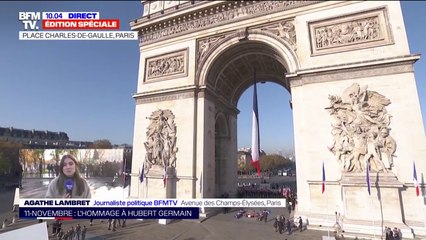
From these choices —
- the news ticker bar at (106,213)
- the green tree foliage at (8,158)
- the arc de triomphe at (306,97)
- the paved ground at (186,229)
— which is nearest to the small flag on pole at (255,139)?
the arc de triomphe at (306,97)

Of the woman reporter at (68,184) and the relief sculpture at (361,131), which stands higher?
the relief sculpture at (361,131)

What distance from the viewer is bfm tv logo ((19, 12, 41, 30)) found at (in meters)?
12.1

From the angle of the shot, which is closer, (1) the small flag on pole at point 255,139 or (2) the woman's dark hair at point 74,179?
(2) the woman's dark hair at point 74,179

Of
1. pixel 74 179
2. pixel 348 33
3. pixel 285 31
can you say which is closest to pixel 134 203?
pixel 74 179

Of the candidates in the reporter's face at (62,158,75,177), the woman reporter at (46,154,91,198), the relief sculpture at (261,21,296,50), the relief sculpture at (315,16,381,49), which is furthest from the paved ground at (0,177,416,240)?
the relief sculpture at (261,21,296,50)

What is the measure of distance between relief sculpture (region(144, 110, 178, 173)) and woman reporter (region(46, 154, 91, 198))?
13.3 ft

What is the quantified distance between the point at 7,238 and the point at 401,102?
54.3ft

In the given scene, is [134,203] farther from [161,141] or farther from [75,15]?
[75,15]

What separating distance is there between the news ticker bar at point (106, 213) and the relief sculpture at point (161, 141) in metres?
2.85

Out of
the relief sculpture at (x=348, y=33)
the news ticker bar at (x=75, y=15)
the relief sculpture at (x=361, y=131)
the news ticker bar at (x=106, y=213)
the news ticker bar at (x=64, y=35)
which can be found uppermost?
the news ticker bar at (x=75, y=15)

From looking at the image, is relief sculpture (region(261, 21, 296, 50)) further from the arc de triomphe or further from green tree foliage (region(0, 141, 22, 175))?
green tree foliage (region(0, 141, 22, 175))

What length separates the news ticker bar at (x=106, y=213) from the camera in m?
14.4

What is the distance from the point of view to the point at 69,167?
54.2 ft

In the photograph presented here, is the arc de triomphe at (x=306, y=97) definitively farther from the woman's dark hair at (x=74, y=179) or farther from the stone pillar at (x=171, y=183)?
the woman's dark hair at (x=74, y=179)
